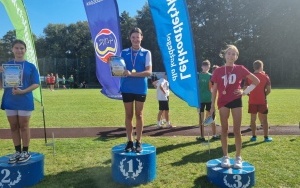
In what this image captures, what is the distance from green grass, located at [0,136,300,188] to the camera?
5.22m

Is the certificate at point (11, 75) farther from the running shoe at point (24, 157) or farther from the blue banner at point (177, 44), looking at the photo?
the blue banner at point (177, 44)

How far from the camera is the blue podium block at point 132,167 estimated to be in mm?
5078

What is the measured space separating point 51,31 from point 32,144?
68978mm

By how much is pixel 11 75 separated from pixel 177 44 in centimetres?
301

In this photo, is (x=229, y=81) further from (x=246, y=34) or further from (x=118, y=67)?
(x=246, y=34)

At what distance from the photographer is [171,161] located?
6.32 m

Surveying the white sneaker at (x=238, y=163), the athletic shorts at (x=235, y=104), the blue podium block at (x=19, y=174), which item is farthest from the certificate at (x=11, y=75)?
the white sneaker at (x=238, y=163)

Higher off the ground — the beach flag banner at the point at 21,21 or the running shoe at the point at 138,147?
the beach flag banner at the point at 21,21

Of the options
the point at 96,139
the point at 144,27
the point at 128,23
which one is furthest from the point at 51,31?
the point at 96,139

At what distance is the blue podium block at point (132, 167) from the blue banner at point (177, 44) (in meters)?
1.65

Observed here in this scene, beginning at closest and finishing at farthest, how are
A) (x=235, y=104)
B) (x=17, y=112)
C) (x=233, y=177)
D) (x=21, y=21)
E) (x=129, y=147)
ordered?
1. (x=233, y=177)
2. (x=235, y=104)
3. (x=17, y=112)
4. (x=129, y=147)
5. (x=21, y=21)

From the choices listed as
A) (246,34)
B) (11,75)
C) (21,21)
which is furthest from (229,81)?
(246,34)

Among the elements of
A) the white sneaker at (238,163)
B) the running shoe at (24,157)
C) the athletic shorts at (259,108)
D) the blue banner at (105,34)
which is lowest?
the white sneaker at (238,163)

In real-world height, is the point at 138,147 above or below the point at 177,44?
below
